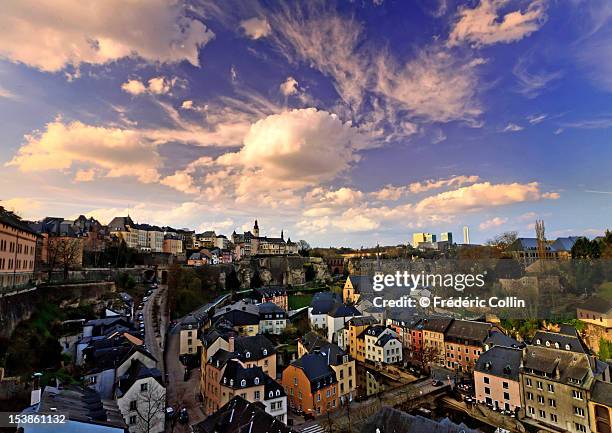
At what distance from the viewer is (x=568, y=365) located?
30188 millimetres

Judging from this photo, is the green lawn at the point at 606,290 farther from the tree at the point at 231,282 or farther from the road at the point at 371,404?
the tree at the point at 231,282

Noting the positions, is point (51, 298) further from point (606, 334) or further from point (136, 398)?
point (606, 334)

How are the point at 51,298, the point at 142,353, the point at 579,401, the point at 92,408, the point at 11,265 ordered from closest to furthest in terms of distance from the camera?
the point at 92,408, the point at 142,353, the point at 579,401, the point at 11,265, the point at 51,298

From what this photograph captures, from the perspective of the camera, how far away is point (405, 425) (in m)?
18.9

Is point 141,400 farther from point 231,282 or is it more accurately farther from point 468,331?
point 231,282

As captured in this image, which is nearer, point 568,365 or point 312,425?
point 312,425

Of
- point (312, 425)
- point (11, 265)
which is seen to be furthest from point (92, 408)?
point (11, 265)

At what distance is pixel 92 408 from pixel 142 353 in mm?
9714

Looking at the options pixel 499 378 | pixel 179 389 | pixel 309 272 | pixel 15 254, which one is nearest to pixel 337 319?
pixel 499 378

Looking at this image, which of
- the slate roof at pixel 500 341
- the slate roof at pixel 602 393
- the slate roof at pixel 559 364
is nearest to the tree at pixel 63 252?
the slate roof at pixel 500 341

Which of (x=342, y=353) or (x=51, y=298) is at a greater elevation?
(x=51, y=298)

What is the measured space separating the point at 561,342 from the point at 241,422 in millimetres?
30052

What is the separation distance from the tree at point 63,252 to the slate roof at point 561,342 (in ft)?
193

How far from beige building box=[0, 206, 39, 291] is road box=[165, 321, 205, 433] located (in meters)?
16.7
